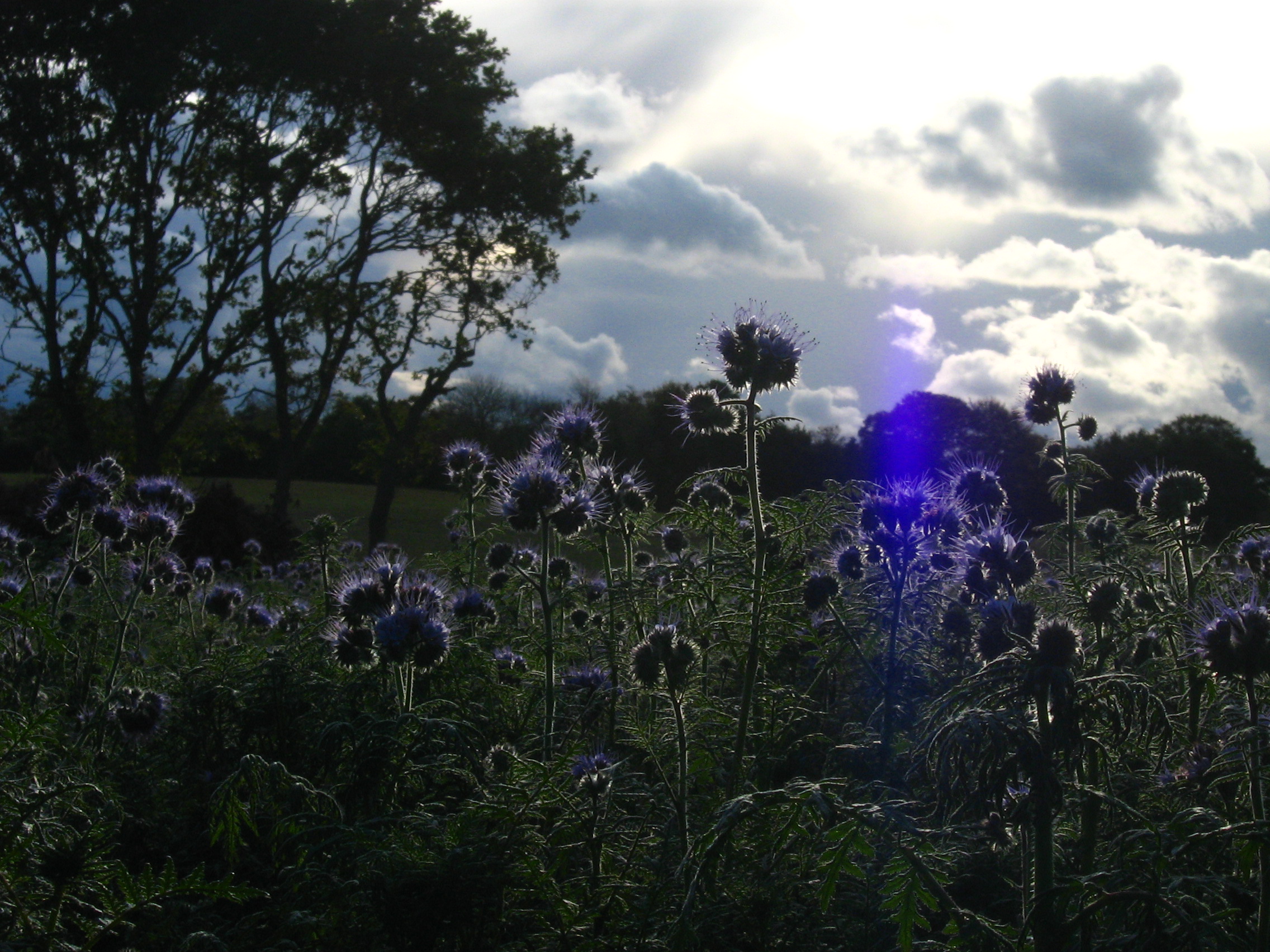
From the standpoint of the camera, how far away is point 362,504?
40.1 meters

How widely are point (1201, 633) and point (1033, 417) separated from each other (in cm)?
424

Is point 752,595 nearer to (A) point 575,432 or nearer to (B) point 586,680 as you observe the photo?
(B) point 586,680

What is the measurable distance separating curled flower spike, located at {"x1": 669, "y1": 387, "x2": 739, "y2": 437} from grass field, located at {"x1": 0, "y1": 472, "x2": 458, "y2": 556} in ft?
69.3

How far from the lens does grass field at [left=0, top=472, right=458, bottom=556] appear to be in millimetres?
30031

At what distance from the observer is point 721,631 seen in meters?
3.40

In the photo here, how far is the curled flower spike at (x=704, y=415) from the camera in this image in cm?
429

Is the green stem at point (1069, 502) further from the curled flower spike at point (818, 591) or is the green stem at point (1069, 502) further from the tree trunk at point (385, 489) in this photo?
the tree trunk at point (385, 489)

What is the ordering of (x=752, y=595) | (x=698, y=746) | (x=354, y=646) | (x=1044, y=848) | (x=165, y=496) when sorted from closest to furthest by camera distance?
(x=1044, y=848) → (x=752, y=595) → (x=698, y=746) → (x=354, y=646) → (x=165, y=496)

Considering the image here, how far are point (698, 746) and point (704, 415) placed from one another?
149 cm

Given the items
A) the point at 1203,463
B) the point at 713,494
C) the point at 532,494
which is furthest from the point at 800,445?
the point at 532,494

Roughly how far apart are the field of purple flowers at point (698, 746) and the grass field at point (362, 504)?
827 inches

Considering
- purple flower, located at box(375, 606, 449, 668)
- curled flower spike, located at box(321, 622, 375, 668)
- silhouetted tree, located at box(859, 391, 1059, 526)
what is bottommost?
curled flower spike, located at box(321, 622, 375, 668)

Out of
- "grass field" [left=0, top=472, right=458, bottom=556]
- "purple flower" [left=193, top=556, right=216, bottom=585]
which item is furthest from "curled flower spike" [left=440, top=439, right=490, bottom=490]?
"grass field" [left=0, top=472, right=458, bottom=556]

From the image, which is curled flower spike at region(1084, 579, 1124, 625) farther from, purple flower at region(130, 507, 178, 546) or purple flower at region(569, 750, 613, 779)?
purple flower at region(130, 507, 178, 546)
